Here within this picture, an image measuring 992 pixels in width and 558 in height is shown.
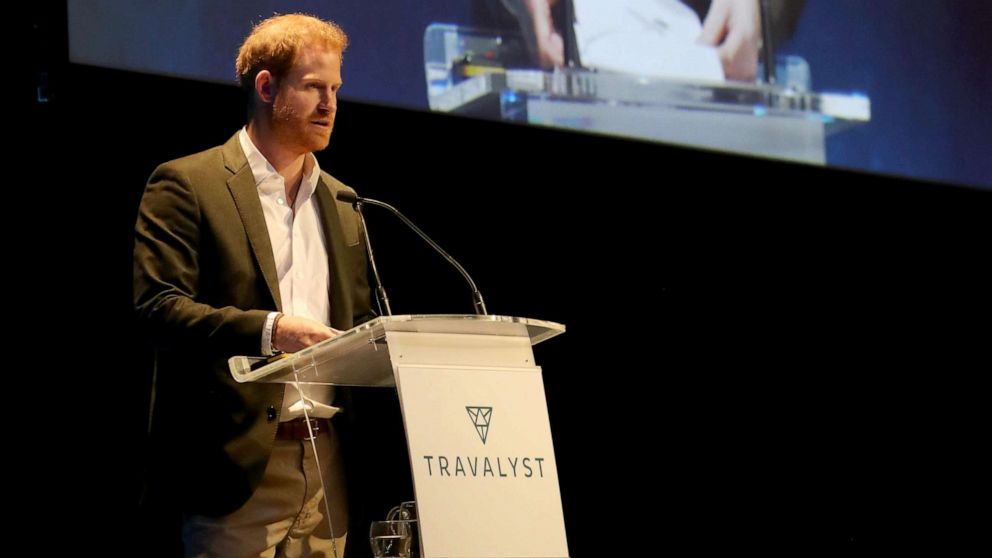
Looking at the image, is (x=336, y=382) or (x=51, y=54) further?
(x=51, y=54)

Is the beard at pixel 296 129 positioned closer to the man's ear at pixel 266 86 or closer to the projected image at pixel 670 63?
the man's ear at pixel 266 86

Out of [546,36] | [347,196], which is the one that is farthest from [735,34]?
[347,196]

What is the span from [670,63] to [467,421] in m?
2.44

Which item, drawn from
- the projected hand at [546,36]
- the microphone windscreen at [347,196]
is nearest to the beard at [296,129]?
the microphone windscreen at [347,196]

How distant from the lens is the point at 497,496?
2059 millimetres

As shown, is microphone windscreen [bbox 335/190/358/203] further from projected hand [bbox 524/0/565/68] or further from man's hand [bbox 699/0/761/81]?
man's hand [bbox 699/0/761/81]

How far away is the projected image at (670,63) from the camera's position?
3.49 meters

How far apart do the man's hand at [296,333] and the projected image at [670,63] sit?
4.75 ft

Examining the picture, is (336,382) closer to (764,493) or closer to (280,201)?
(280,201)

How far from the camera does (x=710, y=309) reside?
15.1 feet

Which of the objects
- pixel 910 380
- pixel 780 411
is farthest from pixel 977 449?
pixel 780 411

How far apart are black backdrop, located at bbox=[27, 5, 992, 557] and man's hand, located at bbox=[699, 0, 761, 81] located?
1.23ft

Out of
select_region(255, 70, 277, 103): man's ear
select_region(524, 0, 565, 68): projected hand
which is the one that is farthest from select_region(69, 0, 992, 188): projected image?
select_region(255, 70, 277, 103): man's ear

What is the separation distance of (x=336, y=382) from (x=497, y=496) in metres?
0.44
